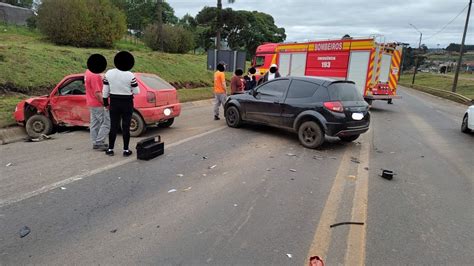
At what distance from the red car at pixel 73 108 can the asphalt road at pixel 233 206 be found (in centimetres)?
90

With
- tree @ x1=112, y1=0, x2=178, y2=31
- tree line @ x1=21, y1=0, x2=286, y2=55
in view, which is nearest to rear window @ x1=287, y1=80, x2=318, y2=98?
tree line @ x1=21, y1=0, x2=286, y2=55

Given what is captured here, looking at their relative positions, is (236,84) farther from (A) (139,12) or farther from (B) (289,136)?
(A) (139,12)

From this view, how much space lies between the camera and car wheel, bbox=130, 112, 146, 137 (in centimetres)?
776

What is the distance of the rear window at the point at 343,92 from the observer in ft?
23.6

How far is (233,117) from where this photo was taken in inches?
368

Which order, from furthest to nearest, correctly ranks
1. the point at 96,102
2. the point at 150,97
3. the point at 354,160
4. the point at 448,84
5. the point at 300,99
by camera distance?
the point at 448,84
the point at 150,97
the point at 300,99
the point at 354,160
the point at 96,102

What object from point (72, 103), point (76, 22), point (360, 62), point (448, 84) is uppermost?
point (76, 22)

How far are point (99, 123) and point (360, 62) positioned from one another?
1231cm

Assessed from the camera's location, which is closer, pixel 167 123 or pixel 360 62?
pixel 167 123

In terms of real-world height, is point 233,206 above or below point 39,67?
below

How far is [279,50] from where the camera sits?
20.0 m

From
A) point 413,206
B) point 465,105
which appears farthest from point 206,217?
point 465,105

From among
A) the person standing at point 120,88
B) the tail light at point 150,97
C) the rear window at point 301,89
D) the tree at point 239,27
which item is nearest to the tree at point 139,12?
the tree at point 239,27

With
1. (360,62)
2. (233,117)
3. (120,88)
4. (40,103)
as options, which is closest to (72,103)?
(40,103)
